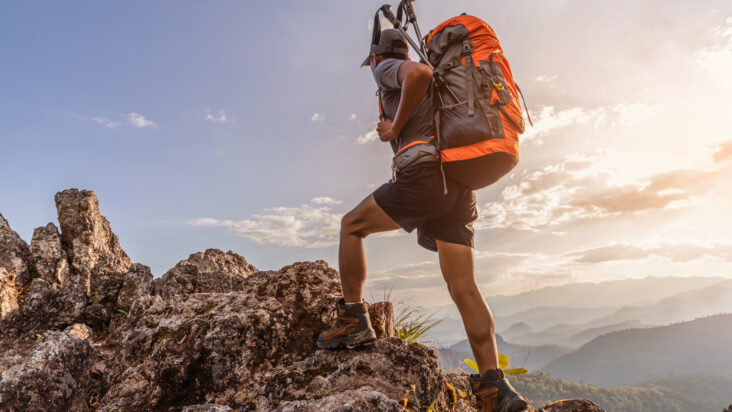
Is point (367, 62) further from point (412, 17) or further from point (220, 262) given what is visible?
point (220, 262)

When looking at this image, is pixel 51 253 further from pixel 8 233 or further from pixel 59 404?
pixel 59 404

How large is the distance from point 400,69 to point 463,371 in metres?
4.49

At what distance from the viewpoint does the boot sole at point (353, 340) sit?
3330 mm

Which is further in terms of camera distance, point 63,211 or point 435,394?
point 63,211

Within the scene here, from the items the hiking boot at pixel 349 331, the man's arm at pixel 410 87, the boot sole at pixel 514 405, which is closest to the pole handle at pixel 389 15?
the man's arm at pixel 410 87

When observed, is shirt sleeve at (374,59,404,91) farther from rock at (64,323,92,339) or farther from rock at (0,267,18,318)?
rock at (0,267,18,318)

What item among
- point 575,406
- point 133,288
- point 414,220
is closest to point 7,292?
point 133,288

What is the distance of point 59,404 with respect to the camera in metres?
4.08

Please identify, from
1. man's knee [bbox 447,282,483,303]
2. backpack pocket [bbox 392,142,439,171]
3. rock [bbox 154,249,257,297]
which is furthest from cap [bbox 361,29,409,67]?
rock [bbox 154,249,257,297]

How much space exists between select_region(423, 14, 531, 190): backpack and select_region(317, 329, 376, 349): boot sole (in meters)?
1.66

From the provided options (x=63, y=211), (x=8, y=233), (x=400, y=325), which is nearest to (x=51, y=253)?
(x=8, y=233)

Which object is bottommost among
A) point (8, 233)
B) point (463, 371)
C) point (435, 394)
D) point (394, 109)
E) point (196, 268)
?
point (463, 371)

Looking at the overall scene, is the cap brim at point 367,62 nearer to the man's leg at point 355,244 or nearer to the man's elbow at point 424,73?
the man's elbow at point 424,73

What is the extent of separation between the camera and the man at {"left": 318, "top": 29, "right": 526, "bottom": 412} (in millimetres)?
3266
